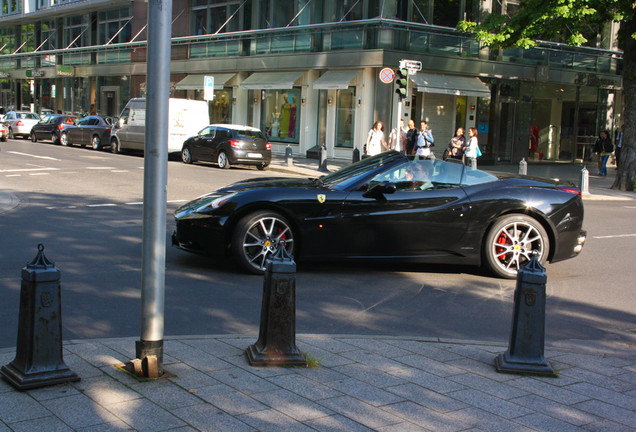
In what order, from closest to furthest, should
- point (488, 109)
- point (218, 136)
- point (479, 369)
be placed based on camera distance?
point (479, 369), point (218, 136), point (488, 109)

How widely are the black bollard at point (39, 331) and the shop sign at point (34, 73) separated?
176 ft

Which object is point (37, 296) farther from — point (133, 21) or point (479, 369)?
point (133, 21)

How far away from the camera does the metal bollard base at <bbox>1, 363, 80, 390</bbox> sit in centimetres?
436

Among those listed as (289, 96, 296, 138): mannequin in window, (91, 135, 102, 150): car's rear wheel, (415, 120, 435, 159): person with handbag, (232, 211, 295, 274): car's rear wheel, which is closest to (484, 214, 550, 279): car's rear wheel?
(232, 211, 295, 274): car's rear wheel

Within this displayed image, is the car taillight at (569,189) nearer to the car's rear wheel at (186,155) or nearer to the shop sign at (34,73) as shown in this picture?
the car's rear wheel at (186,155)

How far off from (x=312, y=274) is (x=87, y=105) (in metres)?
44.4

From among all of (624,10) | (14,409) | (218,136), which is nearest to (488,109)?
(624,10)

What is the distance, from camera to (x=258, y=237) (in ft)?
26.7

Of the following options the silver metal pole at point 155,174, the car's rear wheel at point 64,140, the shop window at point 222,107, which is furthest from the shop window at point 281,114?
the silver metal pole at point 155,174

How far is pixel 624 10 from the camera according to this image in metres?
A: 20.5

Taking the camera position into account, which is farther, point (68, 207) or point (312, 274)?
point (68, 207)

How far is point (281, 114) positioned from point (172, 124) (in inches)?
285

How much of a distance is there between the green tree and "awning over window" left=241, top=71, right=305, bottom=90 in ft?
34.2

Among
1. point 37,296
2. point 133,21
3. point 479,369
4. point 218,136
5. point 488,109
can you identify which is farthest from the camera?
point 133,21
